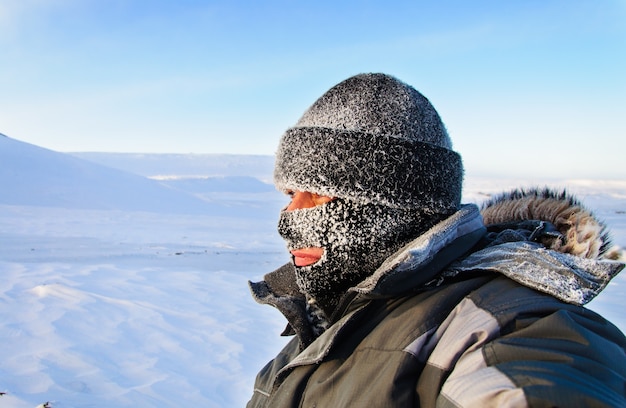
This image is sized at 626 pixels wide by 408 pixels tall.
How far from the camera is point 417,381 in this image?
93cm

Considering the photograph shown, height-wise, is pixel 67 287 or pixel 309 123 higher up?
pixel 309 123

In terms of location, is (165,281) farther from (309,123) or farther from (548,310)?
(548,310)

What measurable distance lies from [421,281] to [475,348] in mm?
221

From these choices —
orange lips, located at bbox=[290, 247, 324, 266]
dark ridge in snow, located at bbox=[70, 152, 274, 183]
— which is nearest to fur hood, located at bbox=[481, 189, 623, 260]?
orange lips, located at bbox=[290, 247, 324, 266]

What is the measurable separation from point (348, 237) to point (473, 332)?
0.43 meters

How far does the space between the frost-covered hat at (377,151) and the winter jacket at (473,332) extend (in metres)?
0.13

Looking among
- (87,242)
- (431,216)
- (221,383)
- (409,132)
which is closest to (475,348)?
(431,216)

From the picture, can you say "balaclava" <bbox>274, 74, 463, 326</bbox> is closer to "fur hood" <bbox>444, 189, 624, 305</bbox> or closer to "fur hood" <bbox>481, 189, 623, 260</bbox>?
"fur hood" <bbox>444, 189, 624, 305</bbox>

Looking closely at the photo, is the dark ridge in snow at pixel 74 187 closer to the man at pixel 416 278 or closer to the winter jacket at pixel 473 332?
the man at pixel 416 278

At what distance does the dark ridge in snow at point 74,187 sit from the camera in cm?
1750

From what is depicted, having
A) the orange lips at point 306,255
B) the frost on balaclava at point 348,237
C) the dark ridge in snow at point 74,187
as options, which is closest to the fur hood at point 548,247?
the frost on balaclava at point 348,237

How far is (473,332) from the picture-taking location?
0.88 meters

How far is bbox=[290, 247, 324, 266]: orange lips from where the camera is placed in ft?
4.28

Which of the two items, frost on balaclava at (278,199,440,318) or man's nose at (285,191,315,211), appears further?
man's nose at (285,191,315,211)
